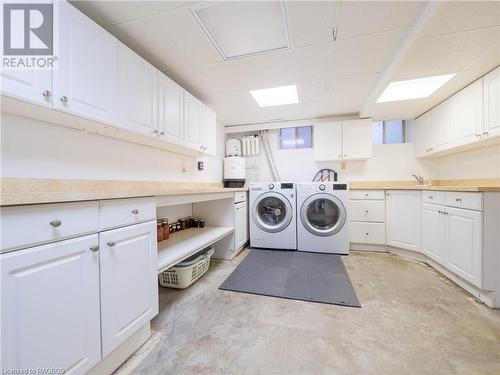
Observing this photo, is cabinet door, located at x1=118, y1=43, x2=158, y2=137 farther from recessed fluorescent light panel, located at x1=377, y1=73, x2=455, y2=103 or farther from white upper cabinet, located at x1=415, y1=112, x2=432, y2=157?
white upper cabinet, located at x1=415, y1=112, x2=432, y2=157

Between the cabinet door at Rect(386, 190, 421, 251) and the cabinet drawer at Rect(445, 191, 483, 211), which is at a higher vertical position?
the cabinet drawer at Rect(445, 191, 483, 211)

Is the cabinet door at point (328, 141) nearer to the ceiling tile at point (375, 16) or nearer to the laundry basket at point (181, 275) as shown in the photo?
the ceiling tile at point (375, 16)

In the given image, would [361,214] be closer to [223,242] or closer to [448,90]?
[448,90]

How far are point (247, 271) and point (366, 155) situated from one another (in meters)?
2.41

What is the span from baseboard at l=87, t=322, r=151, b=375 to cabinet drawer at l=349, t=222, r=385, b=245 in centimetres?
264

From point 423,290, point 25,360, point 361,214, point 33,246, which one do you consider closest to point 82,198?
point 33,246

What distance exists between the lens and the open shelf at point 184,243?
1406 mm

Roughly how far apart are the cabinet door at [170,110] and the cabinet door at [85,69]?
16.5 inches

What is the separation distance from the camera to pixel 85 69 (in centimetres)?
116

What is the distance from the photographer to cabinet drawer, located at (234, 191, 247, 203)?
2.60 metres

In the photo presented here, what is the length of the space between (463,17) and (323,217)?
2161mm

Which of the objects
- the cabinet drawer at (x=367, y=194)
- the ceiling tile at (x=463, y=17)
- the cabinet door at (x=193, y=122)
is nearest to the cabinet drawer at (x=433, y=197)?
the cabinet drawer at (x=367, y=194)

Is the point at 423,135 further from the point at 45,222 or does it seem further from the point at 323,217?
the point at 45,222

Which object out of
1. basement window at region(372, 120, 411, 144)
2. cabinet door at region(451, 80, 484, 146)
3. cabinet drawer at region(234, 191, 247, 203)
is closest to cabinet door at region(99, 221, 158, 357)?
cabinet drawer at region(234, 191, 247, 203)
